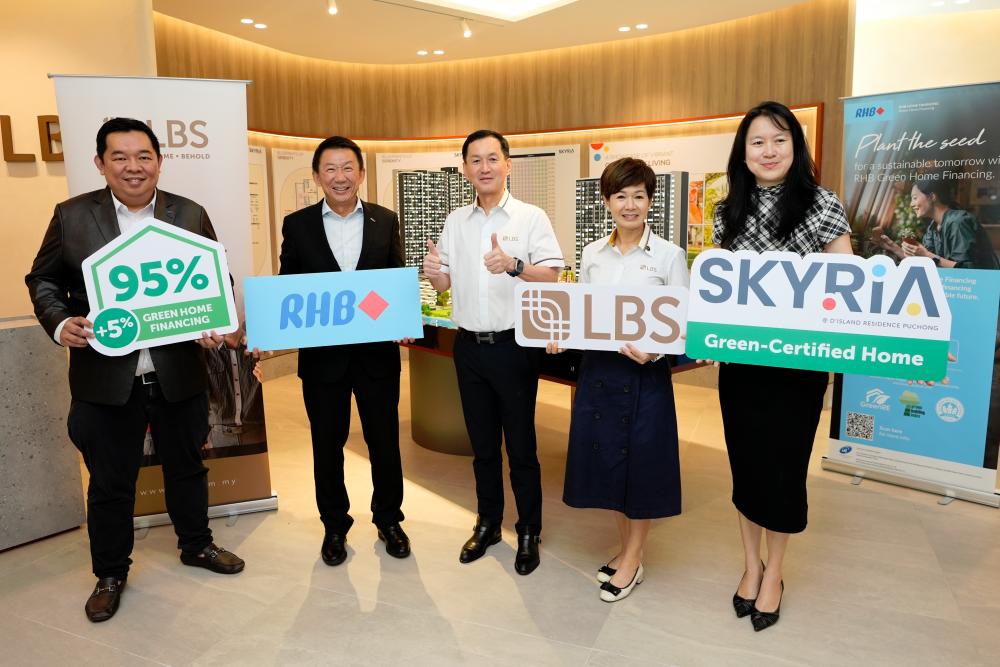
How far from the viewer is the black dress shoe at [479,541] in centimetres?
313

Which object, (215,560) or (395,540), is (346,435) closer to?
(395,540)

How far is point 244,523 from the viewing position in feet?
11.8

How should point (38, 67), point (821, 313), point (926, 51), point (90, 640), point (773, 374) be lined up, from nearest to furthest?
point (821, 313), point (773, 374), point (90, 640), point (38, 67), point (926, 51)

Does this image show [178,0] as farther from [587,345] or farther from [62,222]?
[587,345]

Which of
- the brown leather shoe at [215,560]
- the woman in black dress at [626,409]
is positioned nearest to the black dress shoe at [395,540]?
the brown leather shoe at [215,560]

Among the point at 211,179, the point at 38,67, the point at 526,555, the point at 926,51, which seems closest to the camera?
the point at 526,555

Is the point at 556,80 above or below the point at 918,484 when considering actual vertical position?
above

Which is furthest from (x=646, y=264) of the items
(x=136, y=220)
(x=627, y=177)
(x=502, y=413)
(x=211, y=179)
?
(x=211, y=179)

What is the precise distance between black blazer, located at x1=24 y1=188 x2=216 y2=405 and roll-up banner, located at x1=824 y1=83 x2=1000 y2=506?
147 inches

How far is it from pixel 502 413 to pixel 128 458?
4.96ft

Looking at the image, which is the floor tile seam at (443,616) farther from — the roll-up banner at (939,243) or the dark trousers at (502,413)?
the roll-up banner at (939,243)

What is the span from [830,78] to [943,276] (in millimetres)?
2330

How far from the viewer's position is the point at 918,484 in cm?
398

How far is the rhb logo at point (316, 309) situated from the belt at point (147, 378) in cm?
52
